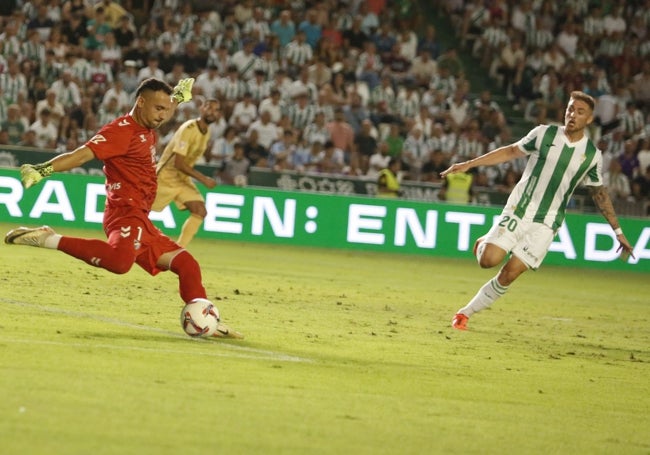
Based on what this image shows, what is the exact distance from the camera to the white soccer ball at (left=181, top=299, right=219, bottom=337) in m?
10.1

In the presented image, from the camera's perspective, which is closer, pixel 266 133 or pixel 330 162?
pixel 330 162

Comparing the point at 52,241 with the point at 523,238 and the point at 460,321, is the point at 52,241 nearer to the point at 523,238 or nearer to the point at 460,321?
the point at 460,321

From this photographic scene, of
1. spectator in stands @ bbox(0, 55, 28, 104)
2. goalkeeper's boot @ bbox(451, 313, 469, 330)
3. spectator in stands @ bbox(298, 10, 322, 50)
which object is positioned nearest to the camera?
goalkeeper's boot @ bbox(451, 313, 469, 330)

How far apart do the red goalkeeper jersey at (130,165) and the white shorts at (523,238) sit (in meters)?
3.69

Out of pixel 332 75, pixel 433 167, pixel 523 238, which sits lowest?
pixel 523 238

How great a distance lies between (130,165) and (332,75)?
18.3m

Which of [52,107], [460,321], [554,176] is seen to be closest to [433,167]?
[52,107]

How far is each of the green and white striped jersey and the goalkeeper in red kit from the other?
12.1 ft

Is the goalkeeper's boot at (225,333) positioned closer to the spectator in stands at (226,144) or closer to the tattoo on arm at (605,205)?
the tattoo on arm at (605,205)

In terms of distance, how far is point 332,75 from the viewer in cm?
2819

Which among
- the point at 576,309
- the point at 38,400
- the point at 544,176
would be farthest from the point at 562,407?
the point at 576,309

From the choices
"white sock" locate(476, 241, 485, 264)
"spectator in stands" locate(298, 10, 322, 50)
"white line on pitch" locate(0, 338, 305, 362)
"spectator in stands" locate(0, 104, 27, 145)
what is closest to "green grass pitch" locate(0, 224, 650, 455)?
"white line on pitch" locate(0, 338, 305, 362)

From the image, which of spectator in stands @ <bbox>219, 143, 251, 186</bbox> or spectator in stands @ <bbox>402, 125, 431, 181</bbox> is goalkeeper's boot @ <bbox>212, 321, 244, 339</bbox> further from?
spectator in stands @ <bbox>402, 125, 431, 181</bbox>

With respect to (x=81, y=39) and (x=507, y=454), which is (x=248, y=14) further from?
(x=507, y=454)
